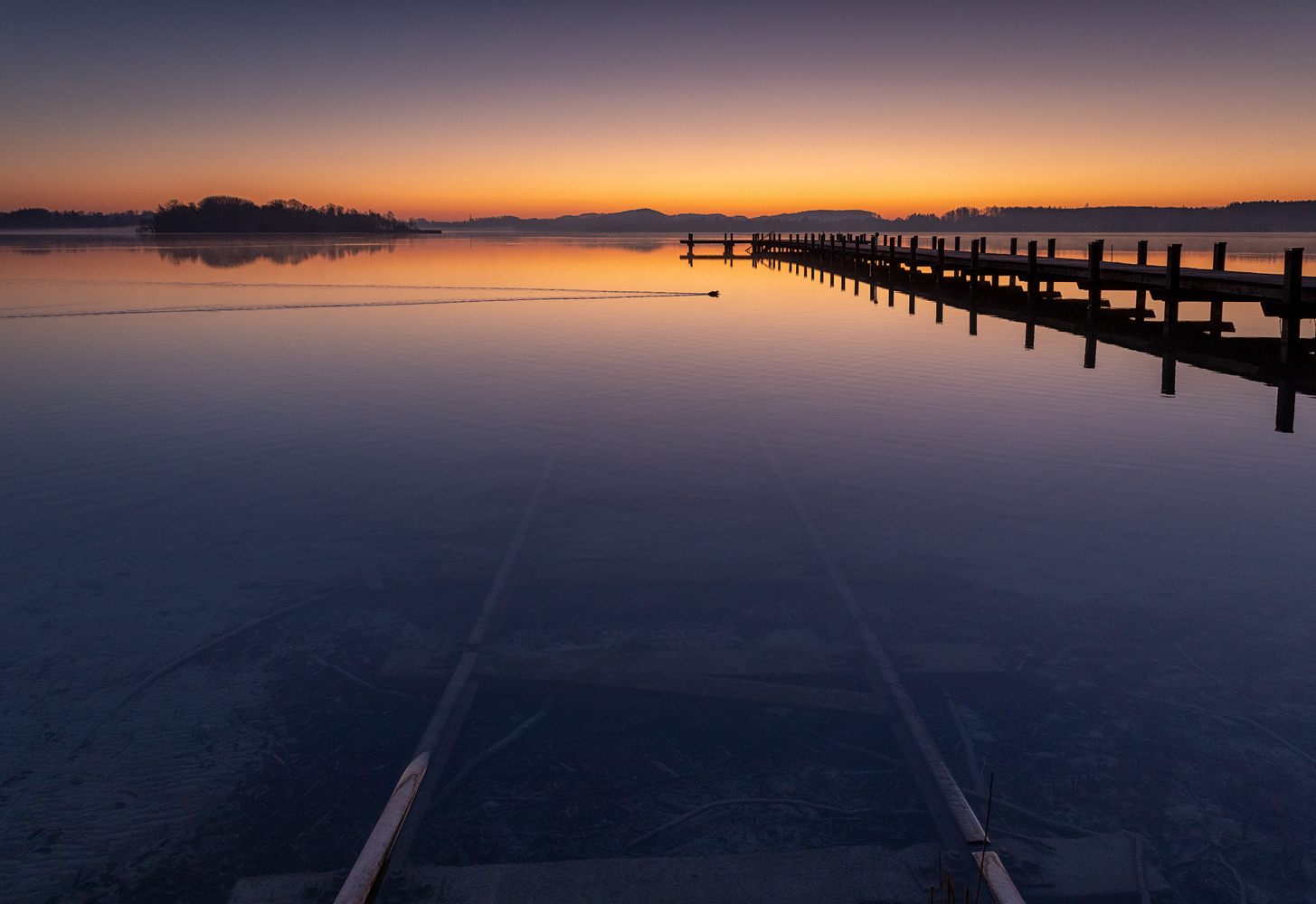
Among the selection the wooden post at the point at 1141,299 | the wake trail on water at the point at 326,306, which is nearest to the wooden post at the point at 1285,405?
the wooden post at the point at 1141,299

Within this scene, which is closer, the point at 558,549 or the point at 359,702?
the point at 359,702

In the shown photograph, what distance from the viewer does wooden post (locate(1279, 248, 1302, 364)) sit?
13.4 m

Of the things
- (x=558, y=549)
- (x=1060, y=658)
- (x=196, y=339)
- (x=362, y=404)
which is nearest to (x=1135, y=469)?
(x=1060, y=658)

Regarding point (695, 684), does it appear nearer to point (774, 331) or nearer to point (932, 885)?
point (932, 885)

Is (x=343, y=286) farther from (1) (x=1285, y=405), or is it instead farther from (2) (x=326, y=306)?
(1) (x=1285, y=405)

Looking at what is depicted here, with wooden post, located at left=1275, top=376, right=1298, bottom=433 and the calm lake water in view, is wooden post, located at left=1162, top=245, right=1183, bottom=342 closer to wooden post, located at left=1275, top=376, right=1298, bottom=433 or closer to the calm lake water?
the calm lake water

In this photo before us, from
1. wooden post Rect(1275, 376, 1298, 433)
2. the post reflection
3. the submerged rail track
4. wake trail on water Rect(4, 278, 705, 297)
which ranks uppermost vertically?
wake trail on water Rect(4, 278, 705, 297)

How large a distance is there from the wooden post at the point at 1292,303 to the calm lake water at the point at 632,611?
1.35 meters

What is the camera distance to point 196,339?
24422mm

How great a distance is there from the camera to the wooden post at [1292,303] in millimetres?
13375

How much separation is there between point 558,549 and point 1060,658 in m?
4.25

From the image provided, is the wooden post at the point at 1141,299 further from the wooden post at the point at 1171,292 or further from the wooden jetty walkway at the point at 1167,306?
the wooden post at the point at 1171,292

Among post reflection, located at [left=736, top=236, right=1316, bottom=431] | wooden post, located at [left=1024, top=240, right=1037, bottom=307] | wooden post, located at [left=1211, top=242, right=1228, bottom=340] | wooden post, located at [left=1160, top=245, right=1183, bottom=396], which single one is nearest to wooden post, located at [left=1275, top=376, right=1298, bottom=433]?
post reflection, located at [left=736, top=236, right=1316, bottom=431]

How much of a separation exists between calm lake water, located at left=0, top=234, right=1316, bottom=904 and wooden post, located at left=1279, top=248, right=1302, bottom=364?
1.35 m
